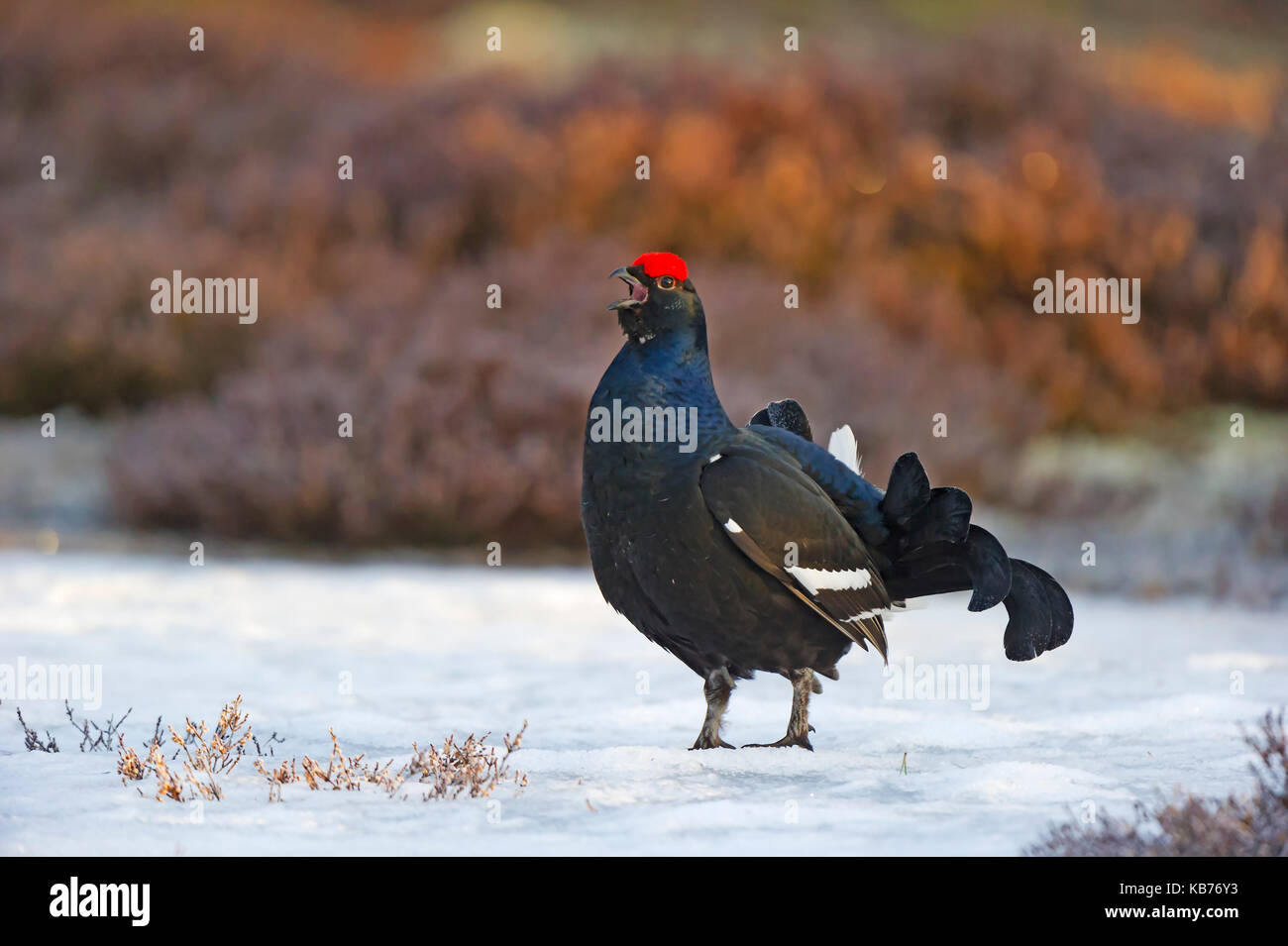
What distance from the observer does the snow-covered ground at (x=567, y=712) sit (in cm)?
331

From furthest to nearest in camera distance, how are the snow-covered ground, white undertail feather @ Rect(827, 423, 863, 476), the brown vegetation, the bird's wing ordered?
white undertail feather @ Rect(827, 423, 863, 476)
the bird's wing
the snow-covered ground
the brown vegetation

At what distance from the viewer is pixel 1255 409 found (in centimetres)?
1119

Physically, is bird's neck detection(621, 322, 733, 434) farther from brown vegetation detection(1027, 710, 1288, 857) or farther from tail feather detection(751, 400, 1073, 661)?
brown vegetation detection(1027, 710, 1288, 857)

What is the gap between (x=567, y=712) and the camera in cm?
500

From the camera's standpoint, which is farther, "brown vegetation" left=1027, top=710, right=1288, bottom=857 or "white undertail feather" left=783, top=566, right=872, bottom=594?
"white undertail feather" left=783, top=566, right=872, bottom=594

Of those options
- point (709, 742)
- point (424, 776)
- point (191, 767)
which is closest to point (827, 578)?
point (709, 742)

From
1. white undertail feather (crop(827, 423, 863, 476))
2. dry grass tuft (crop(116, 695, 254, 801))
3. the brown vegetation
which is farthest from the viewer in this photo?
white undertail feather (crop(827, 423, 863, 476))

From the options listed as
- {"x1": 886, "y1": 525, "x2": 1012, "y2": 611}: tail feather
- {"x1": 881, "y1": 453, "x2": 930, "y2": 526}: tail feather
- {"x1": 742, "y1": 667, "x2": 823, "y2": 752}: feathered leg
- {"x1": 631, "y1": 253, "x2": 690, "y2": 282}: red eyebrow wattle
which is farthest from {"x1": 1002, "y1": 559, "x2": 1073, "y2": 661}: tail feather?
{"x1": 631, "y1": 253, "x2": 690, "y2": 282}: red eyebrow wattle

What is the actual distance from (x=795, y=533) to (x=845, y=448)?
903 mm

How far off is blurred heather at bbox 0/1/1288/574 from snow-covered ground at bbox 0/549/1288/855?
109 cm

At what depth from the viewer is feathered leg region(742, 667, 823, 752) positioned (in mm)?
4273

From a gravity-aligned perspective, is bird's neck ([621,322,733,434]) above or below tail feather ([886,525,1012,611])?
above

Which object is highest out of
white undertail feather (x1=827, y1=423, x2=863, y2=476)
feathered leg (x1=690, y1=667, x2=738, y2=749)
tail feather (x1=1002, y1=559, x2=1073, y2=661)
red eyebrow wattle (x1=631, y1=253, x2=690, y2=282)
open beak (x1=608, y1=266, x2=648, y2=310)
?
red eyebrow wattle (x1=631, y1=253, x2=690, y2=282)

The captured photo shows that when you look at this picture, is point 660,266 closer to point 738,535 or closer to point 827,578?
point 738,535
